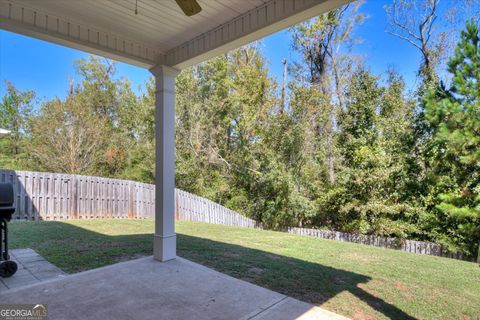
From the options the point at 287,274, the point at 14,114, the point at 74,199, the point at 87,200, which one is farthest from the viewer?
the point at 14,114

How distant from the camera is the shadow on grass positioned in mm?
2975

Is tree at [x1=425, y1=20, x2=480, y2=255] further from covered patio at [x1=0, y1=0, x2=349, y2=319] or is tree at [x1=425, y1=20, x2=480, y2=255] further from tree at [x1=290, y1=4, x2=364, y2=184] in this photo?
tree at [x1=290, y1=4, x2=364, y2=184]

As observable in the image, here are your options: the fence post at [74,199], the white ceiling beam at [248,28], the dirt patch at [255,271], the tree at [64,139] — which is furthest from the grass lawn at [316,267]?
the tree at [64,139]

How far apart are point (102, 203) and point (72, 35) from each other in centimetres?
648

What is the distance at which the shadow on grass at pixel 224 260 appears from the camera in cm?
297

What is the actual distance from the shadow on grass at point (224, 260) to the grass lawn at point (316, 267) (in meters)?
0.01

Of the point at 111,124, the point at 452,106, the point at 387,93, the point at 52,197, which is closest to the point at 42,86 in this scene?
the point at 111,124

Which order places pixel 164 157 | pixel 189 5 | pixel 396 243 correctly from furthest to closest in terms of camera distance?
pixel 396 243, pixel 164 157, pixel 189 5

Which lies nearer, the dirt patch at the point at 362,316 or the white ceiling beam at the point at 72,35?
the dirt patch at the point at 362,316

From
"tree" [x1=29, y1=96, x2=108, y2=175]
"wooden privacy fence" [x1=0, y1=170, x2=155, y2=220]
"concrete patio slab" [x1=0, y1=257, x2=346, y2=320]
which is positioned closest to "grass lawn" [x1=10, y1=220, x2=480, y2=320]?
"concrete patio slab" [x1=0, y1=257, x2=346, y2=320]

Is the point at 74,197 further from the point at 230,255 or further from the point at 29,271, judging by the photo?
the point at 230,255

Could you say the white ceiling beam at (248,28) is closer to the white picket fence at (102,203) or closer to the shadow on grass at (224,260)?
the shadow on grass at (224,260)

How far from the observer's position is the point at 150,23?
300cm

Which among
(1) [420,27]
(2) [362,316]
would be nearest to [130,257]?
(2) [362,316]
